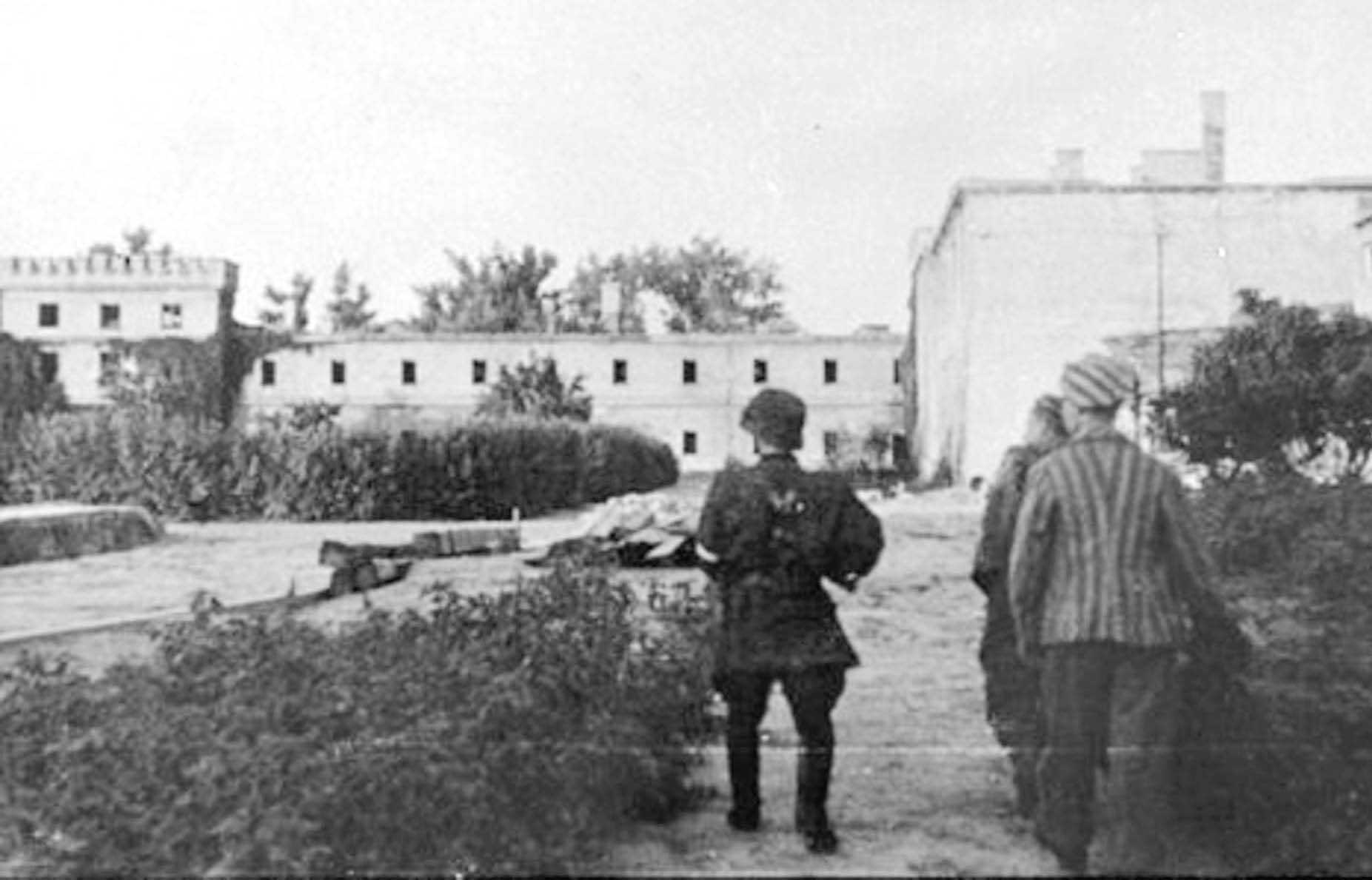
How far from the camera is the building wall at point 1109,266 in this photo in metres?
36.8

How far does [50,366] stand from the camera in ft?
207

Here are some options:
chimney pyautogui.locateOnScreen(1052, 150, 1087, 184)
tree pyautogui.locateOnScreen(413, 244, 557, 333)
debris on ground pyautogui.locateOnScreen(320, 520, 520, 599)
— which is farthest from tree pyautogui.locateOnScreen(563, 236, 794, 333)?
debris on ground pyautogui.locateOnScreen(320, 520, 520, 599)

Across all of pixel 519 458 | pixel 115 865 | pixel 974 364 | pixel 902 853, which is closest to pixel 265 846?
pixel 115 865

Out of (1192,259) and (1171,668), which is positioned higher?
(1192,259)

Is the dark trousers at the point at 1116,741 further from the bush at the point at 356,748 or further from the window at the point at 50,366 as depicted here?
the window at the point at 50,366

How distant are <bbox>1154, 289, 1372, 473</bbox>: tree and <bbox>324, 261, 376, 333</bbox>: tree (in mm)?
53161

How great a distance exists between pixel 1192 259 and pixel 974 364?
5312mm

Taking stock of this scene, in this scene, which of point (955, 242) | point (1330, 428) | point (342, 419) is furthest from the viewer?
point (342, 419)

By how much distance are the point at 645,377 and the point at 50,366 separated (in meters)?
22.1

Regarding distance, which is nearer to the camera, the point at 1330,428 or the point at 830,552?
the point at 830,552

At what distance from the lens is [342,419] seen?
62844mm

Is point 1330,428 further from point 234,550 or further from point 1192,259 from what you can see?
point 1192,259

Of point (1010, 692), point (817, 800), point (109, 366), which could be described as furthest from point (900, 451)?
point (817, 800)

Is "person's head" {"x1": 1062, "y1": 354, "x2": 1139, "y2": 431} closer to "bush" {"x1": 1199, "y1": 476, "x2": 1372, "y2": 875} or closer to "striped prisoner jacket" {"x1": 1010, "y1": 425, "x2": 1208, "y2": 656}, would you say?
"striped prisoner jacket" {"x1": 1010, "y1": 425, "x2": 1208, "y2": 656}
